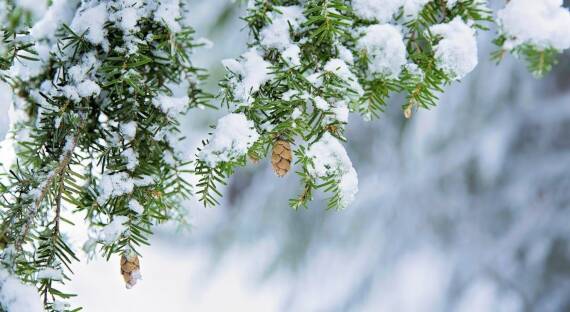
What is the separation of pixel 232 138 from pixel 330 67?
0.09 metres

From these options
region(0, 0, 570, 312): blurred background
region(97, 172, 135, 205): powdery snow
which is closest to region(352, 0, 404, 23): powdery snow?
region(97, 172, 135, 205): powdery snow

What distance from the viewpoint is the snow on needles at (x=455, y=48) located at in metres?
0.43

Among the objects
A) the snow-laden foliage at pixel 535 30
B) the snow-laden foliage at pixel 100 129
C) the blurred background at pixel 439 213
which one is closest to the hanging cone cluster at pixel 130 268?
the snow-laden foliage at pixel 100 129

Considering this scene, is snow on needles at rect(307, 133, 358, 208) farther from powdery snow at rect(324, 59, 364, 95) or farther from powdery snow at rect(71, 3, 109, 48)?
powdery snow at rect(71, 3, 109, 48)

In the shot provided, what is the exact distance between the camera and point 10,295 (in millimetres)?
341

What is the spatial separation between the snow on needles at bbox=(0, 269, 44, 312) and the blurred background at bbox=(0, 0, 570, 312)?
1204 mm

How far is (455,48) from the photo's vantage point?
42 centimetres

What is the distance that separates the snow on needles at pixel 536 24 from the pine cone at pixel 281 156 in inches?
8.1

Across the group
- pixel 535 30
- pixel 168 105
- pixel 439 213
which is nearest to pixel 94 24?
pixel 168 105

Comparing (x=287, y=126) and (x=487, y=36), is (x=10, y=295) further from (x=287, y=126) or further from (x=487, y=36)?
(x=487, y=36)

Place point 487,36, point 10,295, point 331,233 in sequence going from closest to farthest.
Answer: point 10,295
point 487,36
point 331,233

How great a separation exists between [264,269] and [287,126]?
151cm

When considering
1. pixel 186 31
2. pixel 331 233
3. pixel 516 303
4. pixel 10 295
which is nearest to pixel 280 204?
pixel 331 233

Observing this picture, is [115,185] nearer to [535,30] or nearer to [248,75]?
[248,75]
